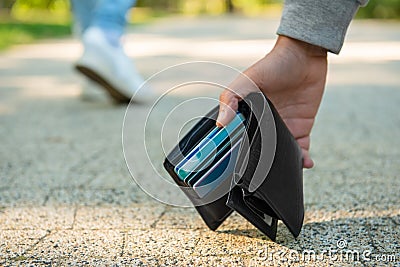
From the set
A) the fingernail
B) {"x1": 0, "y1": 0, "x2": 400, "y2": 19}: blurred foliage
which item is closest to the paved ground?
the fingernail

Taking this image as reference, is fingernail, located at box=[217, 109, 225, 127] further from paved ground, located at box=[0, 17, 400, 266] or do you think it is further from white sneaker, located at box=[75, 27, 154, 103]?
white sneaker, located at box=[75, 27, 154, 103]

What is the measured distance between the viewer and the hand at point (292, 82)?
1322mm

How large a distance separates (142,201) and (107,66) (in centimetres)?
134

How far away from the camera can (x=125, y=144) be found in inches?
53.2

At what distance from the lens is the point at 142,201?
1.64m

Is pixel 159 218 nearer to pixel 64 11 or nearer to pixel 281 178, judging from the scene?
pixel 281 178

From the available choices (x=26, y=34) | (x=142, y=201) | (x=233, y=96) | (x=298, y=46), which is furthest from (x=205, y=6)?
(x=233, y=96)

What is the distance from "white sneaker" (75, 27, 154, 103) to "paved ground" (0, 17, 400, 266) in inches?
5.6

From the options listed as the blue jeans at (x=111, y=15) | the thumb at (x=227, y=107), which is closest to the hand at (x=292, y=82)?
the thumb at (x=227, y=107)

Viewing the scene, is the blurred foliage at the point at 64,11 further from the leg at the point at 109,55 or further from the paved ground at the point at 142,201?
the paved ground at the point at 142,201

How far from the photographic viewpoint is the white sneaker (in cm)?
285

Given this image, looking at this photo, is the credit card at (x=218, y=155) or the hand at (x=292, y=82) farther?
the hand at (x=292, y=82)

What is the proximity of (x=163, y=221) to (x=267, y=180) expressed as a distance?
0.37 metres

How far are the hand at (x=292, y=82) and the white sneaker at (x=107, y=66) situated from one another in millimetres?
1392
